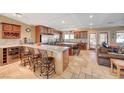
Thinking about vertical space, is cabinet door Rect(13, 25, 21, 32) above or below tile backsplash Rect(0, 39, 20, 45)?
above

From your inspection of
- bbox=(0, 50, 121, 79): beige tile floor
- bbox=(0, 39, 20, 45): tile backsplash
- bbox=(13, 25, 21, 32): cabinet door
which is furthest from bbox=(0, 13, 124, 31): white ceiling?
bbox=(0, 50, 121, 79): beige tile floor

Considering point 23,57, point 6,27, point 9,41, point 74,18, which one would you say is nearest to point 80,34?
point 74,18

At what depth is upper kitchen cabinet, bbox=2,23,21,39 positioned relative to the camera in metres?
3.19

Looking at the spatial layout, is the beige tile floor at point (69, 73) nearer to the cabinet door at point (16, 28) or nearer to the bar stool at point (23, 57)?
the bar stool at point (23, 57)

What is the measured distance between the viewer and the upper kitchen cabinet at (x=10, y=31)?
319 centimetres

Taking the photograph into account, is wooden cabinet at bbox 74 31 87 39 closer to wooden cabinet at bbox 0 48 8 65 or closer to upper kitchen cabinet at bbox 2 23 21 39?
upper kitchen cabinet at bbox 2 23 21 39

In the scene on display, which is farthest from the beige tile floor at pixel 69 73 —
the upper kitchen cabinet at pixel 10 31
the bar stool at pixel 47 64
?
the upper kitchen cabinet at pixel 10 31

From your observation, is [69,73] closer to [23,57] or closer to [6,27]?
[23,57]

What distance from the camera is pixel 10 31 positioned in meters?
3.48

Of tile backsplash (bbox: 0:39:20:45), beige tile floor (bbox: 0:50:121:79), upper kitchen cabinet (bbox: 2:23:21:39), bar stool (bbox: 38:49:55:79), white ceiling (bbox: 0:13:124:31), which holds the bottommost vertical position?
beige tile floor (bbox: 0:50:121:79)
